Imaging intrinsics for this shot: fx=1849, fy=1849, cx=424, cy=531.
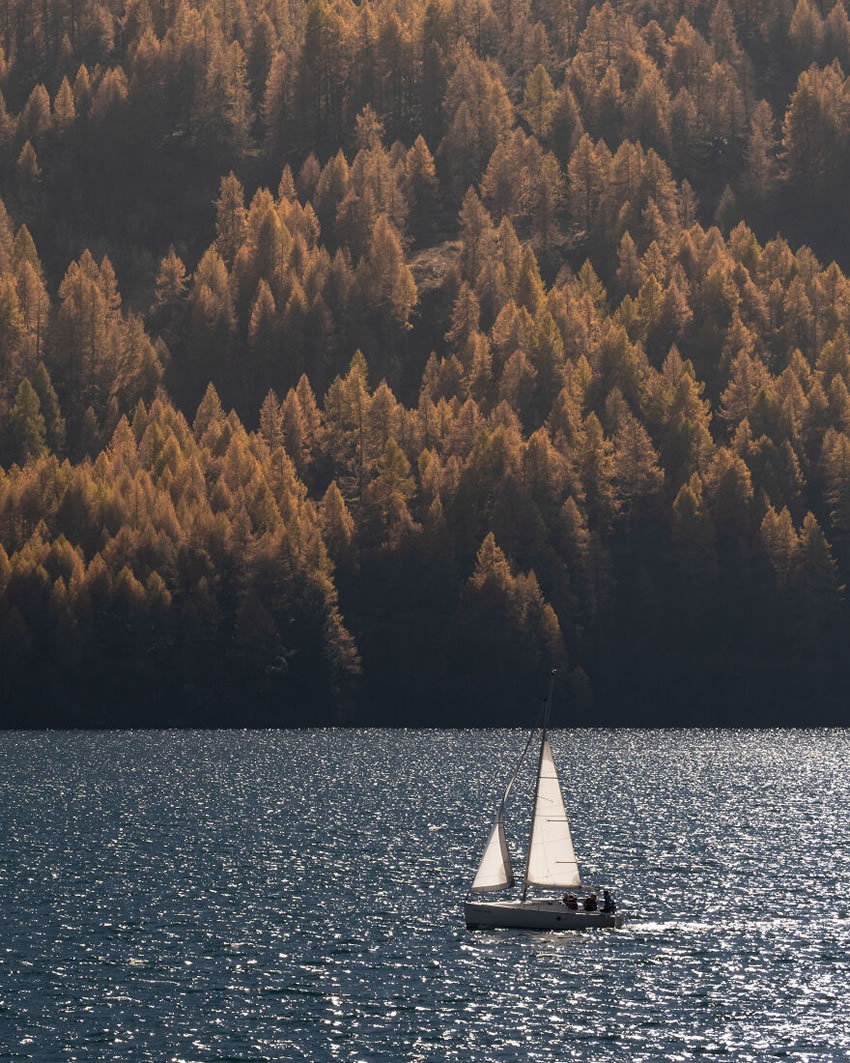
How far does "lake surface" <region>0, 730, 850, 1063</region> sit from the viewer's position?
70.9 metres

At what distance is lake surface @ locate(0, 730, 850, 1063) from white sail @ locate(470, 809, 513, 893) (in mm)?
2460

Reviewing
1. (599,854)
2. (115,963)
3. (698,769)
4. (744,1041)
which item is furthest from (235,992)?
(698,769)

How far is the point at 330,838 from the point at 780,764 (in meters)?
68.1

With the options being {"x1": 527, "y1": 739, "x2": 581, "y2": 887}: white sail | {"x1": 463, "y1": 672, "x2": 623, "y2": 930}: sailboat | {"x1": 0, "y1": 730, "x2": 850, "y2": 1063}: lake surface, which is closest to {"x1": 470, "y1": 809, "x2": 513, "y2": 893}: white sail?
{"x1": 463, "y1": 672, "x2": 623, "y2": 930}: sailboat

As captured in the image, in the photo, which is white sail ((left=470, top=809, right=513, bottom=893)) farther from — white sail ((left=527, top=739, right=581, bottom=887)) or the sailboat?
white sail ((left=527, top=739, right=581, bottom=887))

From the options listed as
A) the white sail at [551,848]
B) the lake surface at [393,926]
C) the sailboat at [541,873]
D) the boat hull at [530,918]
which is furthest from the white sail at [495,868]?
the lake surface at [393,926]

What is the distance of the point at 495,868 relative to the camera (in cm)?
9312

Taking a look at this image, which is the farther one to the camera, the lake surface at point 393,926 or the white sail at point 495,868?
the white sail at point 495,868

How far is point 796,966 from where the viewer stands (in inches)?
3310

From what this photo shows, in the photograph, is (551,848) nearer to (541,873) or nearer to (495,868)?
(541,873)

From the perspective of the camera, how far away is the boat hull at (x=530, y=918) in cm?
9219

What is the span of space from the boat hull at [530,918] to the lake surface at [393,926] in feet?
2.55

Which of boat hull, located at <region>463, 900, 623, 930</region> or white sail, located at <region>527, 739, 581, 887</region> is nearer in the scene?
boat hull, located at <region>463, 900, 623, 930</region>

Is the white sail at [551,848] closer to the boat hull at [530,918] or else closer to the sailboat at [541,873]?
the sailboat at [541,873]
